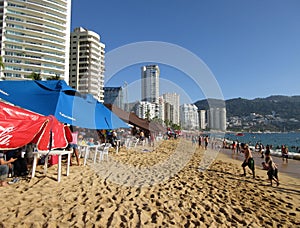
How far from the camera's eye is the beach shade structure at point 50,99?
4496mm

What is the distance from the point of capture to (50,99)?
463 cm

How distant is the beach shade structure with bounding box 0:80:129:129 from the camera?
14.8 feet

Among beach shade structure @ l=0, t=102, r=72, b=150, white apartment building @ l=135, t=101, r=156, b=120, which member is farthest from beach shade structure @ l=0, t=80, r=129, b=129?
white apartment building @ l=135, t=101, r=156, b=120

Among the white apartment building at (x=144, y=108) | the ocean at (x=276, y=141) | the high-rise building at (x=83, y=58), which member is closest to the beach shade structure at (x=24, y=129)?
the ocean at (x=276, y=141)

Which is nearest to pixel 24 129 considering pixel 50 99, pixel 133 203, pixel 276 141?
pixel 50 99

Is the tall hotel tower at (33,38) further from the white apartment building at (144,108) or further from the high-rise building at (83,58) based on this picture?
the white apartment building at (144,108)

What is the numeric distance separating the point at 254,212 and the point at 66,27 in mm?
63213

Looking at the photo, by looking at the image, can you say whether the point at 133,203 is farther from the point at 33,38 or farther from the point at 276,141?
the point at 276,141

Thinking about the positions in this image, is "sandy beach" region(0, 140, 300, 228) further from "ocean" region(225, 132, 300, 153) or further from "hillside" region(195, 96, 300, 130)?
"hillside" region(195, 96, 300, 130)

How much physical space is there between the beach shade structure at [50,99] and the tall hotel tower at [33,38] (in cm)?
4926

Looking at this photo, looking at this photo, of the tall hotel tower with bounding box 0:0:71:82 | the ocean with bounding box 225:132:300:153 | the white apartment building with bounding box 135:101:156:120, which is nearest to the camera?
the ocean with bounding box 225:132:300:153

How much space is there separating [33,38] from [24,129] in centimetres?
5627

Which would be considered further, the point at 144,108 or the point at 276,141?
the point at 144,108

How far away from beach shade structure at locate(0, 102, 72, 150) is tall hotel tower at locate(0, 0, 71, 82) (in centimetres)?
5113
